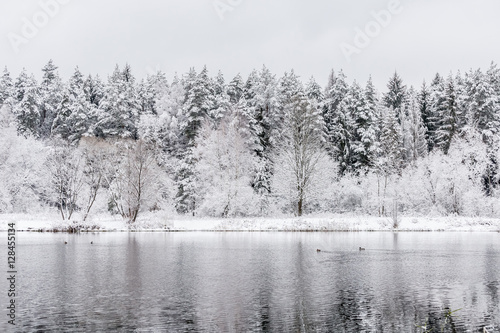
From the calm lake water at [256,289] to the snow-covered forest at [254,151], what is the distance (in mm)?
25450

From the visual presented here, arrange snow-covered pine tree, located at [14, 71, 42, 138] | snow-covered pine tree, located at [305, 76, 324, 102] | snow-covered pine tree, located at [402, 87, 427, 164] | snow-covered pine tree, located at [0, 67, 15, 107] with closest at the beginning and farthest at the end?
snow-covered pine tree, located at [402, 87, 427, 164], snow-covered pine tree, located at [305, 76, 324, 102], snow-covered pine tree, located at [14, 71, 42, 138], snow-covered pine tree, located at [0, 67, 15, 107]

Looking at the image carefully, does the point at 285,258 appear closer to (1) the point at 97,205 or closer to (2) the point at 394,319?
(2) the point at 394,319

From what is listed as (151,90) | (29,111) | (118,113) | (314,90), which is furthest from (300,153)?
(29,111)

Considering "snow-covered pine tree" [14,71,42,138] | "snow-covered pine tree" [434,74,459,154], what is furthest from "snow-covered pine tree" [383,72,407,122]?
"snow-covered pine tree" [14,71,42,138]

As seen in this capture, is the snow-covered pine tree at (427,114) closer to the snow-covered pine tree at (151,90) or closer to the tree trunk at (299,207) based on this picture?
the tree trunk at (299,207)

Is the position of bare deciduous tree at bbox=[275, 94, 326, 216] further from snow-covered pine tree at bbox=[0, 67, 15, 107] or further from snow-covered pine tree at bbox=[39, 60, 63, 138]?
snow-covered pine tree at bbox=[0, 67, 15, 107]

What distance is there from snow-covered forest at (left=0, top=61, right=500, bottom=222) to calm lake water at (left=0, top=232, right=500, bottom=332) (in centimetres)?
2545

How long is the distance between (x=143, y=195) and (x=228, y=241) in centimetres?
1857

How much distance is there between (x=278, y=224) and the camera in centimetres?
5372

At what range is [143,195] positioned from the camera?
56281 millimetres

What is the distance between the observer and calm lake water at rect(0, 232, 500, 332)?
47.0 feet

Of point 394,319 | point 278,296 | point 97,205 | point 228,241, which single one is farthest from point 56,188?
point 394,319

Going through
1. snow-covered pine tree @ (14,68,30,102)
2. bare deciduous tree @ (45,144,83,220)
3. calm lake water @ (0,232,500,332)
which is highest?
snow-covered pine tree @ (14,68,30,102)

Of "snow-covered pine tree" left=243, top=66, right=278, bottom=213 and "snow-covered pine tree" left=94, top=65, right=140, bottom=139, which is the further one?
"snow-covered pine tree" left=94, top=65, right=140, bottom=139
